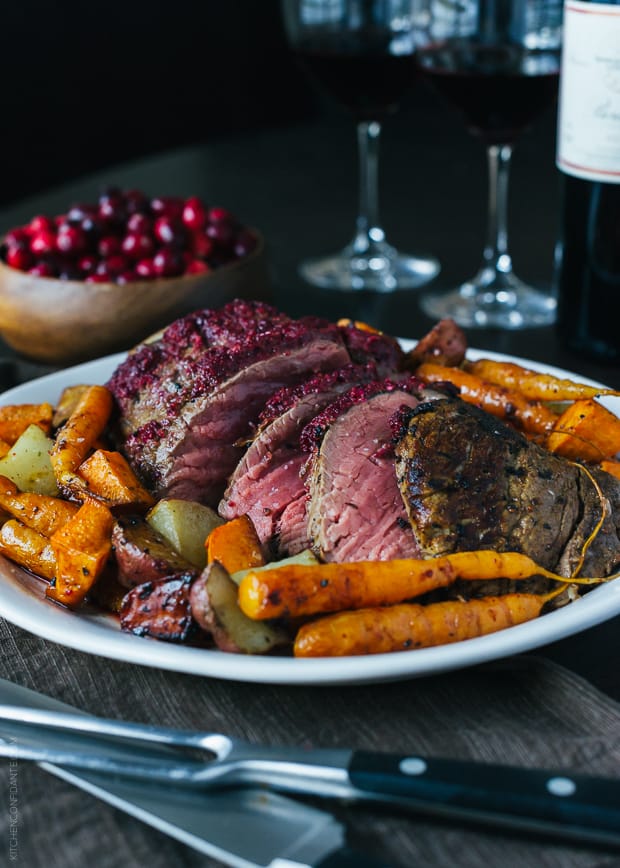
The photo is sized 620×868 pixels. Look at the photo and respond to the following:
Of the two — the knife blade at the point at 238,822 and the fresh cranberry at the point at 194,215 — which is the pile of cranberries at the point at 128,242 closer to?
the fresh cranberry at the point at 194,215

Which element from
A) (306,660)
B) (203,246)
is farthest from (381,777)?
(203,246)

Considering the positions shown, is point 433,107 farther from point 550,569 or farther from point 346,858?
point 346,858

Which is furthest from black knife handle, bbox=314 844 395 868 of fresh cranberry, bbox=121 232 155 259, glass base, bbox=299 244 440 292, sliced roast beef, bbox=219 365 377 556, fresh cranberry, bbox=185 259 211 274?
glass base, bbox=299 244 440 292

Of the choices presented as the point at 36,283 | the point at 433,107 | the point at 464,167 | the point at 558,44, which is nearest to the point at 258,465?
the point at 36,283

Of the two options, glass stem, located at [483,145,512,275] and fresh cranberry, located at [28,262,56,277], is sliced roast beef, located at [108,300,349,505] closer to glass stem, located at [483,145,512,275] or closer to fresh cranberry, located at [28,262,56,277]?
fresh cranberry, located at [28,262,56,277]

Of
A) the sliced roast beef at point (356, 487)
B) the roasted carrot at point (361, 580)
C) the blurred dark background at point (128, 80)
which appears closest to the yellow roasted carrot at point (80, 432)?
the sliced roast beef at point (356, 487)

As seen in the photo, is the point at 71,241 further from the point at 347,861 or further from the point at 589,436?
the point at 347,861
